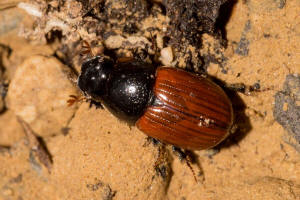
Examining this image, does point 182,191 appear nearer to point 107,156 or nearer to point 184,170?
point 184,170

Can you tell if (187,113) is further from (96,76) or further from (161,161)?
(96,76)

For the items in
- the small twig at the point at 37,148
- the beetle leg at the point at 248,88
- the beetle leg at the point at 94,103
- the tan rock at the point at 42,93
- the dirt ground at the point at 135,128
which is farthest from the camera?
the small twig at the point at 37,148

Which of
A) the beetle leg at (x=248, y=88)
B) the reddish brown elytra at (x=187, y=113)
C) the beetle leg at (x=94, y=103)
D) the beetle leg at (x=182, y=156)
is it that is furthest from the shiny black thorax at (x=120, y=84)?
the beetle leg at (x=248, y=88)

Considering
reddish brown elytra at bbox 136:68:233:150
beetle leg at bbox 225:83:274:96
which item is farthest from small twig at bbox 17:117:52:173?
beetle leg at bbox 225:83:274:96

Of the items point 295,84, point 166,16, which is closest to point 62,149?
point 166,16

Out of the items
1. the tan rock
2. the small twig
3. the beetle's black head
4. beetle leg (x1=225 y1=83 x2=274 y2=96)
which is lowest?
the small twig

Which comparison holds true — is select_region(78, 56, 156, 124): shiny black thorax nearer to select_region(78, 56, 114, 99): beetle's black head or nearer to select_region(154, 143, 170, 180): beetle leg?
select_region(78, 56, 114, 99): beetle's black head

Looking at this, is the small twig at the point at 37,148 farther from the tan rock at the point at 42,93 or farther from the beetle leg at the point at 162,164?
the beetle leg at the point at 162,164
